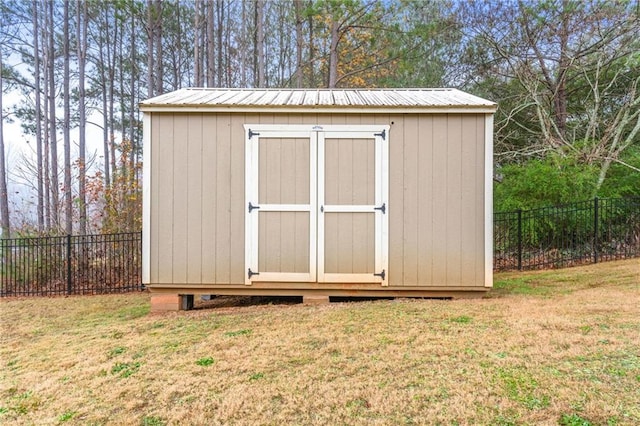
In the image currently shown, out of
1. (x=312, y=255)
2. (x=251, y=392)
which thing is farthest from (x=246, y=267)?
(x=251, y=392)

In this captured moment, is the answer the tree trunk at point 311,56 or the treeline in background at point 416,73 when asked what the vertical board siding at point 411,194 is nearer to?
the treeline in background at point 416,73

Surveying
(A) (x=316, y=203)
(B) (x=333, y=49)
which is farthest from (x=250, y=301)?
(B) (x=333, y=49)

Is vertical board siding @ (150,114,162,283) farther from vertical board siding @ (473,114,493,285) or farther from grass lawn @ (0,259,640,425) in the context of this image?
vertical board siding @ (473,114,493,285)

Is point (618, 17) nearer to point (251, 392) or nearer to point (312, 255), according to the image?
point (312, 255)

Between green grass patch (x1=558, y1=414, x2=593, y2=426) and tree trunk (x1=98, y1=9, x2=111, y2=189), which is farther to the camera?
tree trunk (x1=98, y1=9, x2=111, y2=189)

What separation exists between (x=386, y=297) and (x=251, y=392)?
2699mm

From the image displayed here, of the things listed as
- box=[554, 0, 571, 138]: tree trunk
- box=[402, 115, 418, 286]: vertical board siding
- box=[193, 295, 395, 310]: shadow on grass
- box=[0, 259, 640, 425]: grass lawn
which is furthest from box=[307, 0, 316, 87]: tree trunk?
box=[0, 259, 640, 425]: grass lawn

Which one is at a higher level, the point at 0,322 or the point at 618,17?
the point at 618,17

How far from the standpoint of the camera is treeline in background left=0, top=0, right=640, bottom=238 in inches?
328

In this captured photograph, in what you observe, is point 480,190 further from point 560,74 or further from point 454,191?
point 560,74

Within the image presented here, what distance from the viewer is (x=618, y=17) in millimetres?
8352

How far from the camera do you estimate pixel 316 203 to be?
429 cm

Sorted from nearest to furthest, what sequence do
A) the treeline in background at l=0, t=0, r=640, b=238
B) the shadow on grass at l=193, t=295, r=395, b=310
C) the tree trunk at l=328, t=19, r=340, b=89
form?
the shadow on grass at l=193, t=295, r=395, b=310 → the treeline in background at l=0, t=0, r=640, b=238 → the tree trunk at l=328, t=19, r=340, b=89

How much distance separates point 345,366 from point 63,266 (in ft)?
24.1
